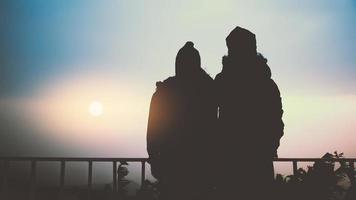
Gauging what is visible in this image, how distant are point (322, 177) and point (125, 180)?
2766 millimetres

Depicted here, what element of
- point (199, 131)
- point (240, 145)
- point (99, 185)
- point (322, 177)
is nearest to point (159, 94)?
point (199, 131)

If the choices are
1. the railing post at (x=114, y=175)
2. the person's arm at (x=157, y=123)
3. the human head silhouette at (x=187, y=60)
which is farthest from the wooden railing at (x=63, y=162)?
the human head silhouette at (x=187, y=60)

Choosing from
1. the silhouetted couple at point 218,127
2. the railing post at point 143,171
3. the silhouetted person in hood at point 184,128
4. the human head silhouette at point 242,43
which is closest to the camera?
the human head silhouette at point 242,43

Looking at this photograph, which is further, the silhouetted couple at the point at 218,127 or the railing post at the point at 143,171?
the railing post at the point at 143,171

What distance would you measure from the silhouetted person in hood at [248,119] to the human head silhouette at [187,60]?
39 centimetres

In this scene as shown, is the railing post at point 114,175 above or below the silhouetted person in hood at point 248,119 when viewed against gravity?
below

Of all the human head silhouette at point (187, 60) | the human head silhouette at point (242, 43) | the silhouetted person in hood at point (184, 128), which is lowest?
the silhouetted person in hood at point (184, 128)

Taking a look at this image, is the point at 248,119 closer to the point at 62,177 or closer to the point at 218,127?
the point at 218,127

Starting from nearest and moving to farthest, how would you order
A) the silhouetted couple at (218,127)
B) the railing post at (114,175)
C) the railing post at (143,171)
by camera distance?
1. the silhouetted couple at (218,127)
2. the railing post at (114,175)
3. the railing post at (143,171)

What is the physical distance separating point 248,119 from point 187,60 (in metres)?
1.16

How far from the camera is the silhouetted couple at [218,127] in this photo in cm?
517

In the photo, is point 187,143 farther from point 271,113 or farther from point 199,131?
point 271,113

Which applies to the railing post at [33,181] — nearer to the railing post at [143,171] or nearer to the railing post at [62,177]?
the railing post at [62,177]

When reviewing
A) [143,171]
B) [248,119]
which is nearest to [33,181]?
A: [143,171]
